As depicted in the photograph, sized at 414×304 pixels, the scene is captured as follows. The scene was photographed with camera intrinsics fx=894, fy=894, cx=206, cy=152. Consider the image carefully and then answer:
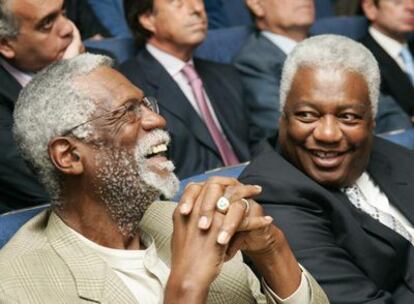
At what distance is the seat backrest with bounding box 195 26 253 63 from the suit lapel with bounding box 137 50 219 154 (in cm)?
52

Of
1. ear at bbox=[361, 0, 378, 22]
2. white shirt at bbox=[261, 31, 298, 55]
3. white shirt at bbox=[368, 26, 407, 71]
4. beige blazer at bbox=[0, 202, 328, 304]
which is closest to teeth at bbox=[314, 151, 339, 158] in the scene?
beige blazer at bbox=[0, 202, 328, 304]

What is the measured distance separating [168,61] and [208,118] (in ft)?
0.86

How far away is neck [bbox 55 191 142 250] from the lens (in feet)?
5.69

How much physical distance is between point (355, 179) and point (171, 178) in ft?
2.20

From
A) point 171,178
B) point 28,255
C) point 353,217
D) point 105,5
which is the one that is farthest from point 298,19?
point 28,255

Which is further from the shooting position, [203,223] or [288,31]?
[288,31]

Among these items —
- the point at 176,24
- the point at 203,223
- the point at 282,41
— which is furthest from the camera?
the point at 282,41

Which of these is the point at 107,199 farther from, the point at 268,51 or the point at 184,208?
the point at 268,51

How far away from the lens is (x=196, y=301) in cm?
155

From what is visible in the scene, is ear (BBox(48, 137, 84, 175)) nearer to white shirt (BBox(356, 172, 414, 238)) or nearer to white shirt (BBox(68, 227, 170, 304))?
white shirt (BBox(68, 227, 170, 304))

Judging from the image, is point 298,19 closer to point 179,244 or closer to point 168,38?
point 168,38

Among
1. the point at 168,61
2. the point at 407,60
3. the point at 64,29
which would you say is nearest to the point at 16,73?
the point at 64,29

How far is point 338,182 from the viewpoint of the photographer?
220 centimetres

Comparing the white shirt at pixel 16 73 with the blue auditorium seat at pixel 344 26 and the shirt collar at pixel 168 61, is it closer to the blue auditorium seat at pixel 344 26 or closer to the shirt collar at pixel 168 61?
the shirt collar at pixel 168 61
